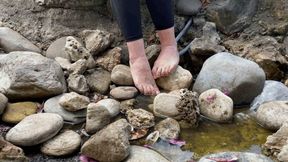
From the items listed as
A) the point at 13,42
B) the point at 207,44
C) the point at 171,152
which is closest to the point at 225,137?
the point at 171,152

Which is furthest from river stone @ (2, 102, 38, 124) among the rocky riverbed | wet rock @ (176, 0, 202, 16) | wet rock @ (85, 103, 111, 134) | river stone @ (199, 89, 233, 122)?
wet rock @ (176, 0, 202, 16)

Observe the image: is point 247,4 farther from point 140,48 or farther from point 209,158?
point 209,158

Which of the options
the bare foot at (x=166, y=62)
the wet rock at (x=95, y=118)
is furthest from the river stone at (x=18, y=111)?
the bare foot at (x=166, y=62)

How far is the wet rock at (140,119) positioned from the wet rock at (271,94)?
0.56m

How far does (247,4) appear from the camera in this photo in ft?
9.77

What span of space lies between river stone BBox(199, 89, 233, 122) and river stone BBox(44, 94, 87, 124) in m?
0.58

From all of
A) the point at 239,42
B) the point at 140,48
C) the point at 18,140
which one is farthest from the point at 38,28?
the point at 239,42

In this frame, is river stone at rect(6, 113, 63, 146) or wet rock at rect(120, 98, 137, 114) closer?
river stone at rect(6, 113, 63, 146)

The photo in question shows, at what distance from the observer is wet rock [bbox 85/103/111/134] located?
6.75 feet

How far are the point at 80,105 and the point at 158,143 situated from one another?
419mm

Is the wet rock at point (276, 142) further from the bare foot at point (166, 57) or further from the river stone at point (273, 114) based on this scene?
the bare foot at point (166, 57)

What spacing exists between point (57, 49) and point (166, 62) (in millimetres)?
630

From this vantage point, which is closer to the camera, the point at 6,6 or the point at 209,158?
the point at 209,158

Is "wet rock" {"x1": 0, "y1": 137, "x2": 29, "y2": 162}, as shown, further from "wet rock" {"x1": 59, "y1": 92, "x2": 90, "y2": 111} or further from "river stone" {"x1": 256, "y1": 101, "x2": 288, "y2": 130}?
"river stone" {"x1": 256, "y1": 101, "x2": 288, "y2": 130}
